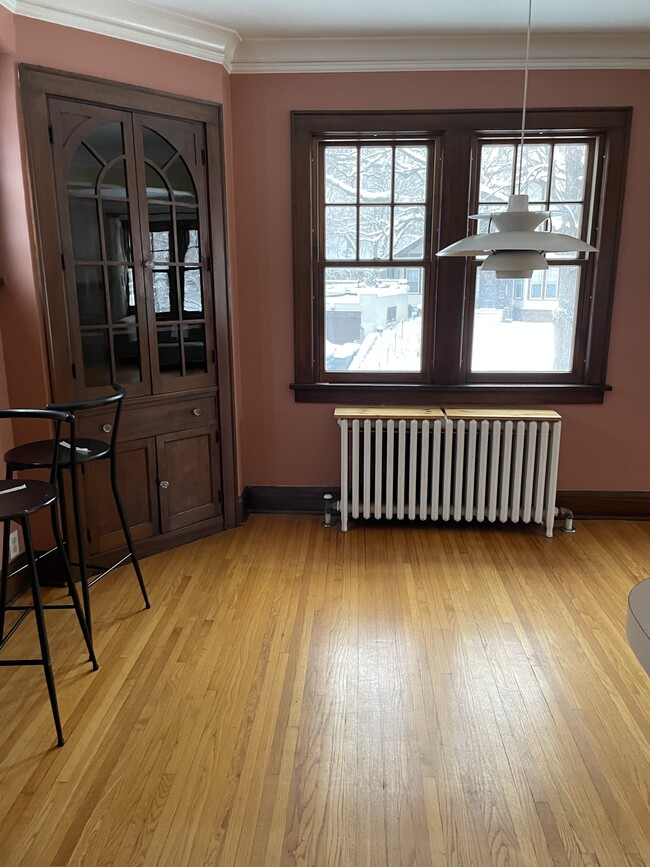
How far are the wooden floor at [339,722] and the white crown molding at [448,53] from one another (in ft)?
9.73

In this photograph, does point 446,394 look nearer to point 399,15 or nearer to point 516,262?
point 516,262

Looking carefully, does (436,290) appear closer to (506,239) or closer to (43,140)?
(506,239)

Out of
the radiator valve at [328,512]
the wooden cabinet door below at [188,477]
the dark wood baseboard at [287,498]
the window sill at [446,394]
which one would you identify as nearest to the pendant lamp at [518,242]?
the window sill at [446,394]

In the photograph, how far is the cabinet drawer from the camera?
340 cm

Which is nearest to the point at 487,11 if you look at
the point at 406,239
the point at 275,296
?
the point at 406,239

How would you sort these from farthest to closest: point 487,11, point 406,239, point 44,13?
point 406,239 → point 487,11 → point 44,13

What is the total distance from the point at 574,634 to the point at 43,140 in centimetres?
344

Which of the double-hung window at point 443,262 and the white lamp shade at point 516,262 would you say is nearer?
the white lamp shade at point 516,262

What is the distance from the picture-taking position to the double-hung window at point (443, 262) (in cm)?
387

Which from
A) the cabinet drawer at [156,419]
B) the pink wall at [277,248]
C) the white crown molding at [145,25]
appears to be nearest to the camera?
the white crown molding at [145,25]

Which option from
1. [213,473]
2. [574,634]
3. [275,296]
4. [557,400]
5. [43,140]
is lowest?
[574,634]

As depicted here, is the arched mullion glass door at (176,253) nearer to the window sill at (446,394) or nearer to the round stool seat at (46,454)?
the window sill at (446,394)

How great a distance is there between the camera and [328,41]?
368cm

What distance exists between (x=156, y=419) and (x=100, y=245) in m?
0.99
